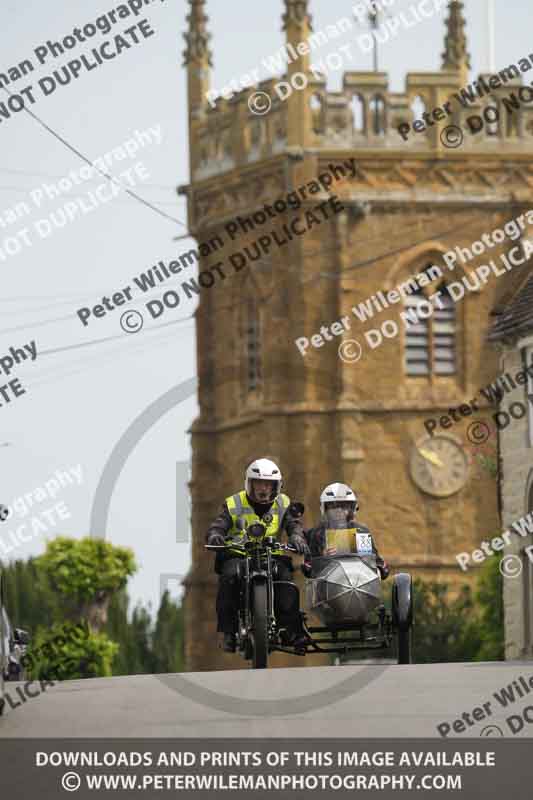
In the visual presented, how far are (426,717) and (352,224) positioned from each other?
56.7 metres

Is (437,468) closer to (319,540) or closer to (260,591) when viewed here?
(319,540)

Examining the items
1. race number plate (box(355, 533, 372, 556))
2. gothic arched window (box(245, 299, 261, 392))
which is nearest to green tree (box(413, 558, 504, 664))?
gothic arched window (box(245, 299, 261, 392))

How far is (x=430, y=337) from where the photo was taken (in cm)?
7181

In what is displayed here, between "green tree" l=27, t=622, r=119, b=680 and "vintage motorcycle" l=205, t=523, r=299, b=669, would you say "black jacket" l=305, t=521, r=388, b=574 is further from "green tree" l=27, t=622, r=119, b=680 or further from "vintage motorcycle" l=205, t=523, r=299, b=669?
"green tree" l=27, t=622, r=119, b=680

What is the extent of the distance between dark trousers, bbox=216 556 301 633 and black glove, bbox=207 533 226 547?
19 centimetres

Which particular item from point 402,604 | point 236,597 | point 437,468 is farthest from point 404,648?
point 437,468

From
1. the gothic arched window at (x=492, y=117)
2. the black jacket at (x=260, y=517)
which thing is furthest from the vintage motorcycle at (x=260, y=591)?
the gothic arched window at (x=492, y=117)

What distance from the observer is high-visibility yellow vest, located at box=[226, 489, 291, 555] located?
19.9 meters

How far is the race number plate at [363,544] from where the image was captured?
65.2 ft

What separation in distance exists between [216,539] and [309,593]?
0.82 m

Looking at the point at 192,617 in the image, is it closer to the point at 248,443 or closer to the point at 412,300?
the point at 248,443
